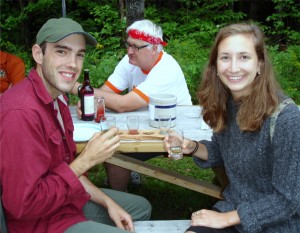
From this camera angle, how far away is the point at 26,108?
1834mm

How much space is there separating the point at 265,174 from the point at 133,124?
1021mm

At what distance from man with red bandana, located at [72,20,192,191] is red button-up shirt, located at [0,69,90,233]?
120 centimetres

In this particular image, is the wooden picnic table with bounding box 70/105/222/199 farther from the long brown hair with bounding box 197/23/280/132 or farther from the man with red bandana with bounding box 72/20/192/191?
the long brown hair with bounding box 197/23/280/132

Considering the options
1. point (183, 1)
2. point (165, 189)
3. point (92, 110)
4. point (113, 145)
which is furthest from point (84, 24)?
point (113, 145)

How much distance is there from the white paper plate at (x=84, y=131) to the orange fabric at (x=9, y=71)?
2270mm

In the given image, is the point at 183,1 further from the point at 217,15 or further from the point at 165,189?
the point at 165,189

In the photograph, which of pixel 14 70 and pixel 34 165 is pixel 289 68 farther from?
pixel 34 165

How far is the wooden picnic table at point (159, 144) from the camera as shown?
2.61m

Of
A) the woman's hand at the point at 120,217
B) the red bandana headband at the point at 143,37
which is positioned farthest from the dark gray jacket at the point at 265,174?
the red bandana headband at the point at 143,37

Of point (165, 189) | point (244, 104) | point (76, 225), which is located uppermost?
point (244, 104)

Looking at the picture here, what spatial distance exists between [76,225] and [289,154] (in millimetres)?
1054

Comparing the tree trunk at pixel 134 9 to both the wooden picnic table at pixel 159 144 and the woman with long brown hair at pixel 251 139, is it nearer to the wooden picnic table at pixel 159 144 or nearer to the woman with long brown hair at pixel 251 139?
the wooden picnic table at pixel 159 144

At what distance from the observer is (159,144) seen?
2.60 meters

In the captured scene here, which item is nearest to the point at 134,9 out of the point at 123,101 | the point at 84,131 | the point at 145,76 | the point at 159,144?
the point at 145,76
